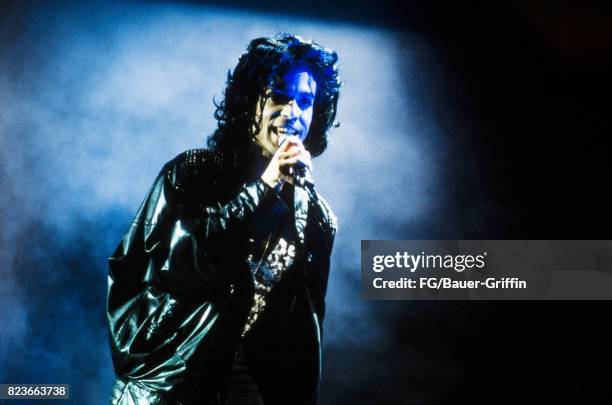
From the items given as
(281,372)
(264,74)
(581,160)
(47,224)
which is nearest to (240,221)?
(281,372)

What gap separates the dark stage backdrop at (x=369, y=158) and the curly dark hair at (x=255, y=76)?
0.30 metres

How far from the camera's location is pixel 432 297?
204cm

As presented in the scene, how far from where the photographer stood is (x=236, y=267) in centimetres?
133

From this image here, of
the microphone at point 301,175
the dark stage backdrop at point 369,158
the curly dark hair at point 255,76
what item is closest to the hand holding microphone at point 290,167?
the microphone at point 301,175

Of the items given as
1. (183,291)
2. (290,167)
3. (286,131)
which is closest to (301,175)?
(290,167)

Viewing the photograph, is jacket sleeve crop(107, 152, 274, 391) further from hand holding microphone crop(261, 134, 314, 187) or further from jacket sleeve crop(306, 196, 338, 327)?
jacket sleeve crop(306, 196, 338, 327)

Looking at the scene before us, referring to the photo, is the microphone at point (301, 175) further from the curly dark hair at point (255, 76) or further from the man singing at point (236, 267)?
the curly dark hair at point (255, 76)

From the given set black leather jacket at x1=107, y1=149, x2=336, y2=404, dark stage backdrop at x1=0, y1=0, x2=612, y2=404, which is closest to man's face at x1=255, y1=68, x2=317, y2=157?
black leather jacket at x1=107, y1=149, x2=336, y2=404

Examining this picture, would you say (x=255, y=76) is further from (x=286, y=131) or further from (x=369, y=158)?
(x=369, y=158)

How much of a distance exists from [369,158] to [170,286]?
3.64ft

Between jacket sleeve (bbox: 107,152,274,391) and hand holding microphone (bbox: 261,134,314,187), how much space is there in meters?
0.03

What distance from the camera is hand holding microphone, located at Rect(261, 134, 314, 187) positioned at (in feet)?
4.35

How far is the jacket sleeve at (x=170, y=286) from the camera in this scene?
1.28 meters

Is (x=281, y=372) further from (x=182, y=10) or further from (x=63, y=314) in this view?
(x=182, y=10)
